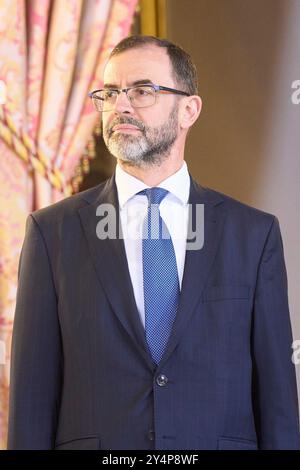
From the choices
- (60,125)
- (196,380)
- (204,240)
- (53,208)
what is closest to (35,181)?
(60,125)

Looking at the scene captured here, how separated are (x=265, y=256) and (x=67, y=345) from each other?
1.45 ft

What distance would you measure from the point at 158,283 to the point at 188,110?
1.36 feet

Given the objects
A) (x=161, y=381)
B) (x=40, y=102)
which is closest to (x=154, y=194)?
(x=161, y=381)

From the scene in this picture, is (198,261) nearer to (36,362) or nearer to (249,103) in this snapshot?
(36,362)

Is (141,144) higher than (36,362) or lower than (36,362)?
higher

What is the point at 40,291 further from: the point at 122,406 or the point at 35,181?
the point at 35,181

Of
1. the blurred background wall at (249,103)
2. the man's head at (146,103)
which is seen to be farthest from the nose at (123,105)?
the blurred background wall at (249,103)

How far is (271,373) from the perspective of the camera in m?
1.66

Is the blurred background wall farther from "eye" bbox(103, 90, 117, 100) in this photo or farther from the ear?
"eye" bbox(103, 90, 117, 100)

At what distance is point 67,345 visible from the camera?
1614 mm

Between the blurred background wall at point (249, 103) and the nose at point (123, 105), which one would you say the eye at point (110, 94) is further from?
the blurred background wall at point (249, 103)

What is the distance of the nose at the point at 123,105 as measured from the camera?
169 centimetres

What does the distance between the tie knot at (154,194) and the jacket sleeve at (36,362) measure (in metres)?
0.24

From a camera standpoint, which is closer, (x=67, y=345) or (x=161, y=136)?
(x=67, y=345)
